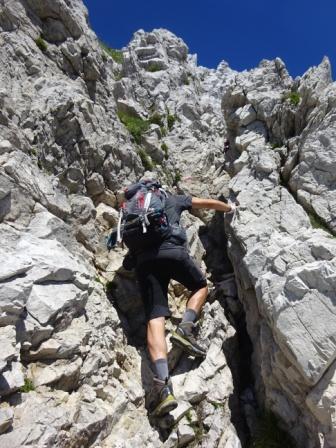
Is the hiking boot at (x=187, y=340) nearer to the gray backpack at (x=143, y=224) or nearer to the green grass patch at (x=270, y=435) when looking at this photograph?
the green grass patch at (x=270, y=435)

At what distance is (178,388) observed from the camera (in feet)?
33.0

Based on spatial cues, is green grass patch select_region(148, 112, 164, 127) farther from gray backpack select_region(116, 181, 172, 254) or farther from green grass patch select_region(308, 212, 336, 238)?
green grass patch select_region(308, 212, 336, 238)

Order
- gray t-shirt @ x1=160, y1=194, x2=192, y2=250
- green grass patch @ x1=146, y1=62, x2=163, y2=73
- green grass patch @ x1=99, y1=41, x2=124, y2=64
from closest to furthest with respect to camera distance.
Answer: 1. gray t-shirt @ x1=160, y1=194, x2=192, y2=250
2. green grass patch @ x1=146, y1=62, x2=163, y2=73
3. green grass patch @ x1=99, y1=41, x2=124, y2=64

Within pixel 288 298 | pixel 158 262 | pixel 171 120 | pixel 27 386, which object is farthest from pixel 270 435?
pixel 171 120

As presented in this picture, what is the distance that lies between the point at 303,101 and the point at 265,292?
A: 1016 centimetres

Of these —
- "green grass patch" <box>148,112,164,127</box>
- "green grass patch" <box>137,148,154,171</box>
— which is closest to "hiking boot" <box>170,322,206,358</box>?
"green grass patch" <box>137,148,154,171</box>

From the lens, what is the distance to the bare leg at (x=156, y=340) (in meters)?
9.75

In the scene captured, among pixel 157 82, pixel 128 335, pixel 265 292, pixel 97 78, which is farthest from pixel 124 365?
pixel 157 82

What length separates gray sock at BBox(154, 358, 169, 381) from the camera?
9.29 m

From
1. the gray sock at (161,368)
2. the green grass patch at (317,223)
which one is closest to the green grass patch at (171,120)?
the green grass patch at (317,223)

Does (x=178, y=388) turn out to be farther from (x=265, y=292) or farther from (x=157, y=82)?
(x=157, y=82)

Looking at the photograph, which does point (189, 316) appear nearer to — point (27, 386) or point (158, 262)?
point (158, 262)

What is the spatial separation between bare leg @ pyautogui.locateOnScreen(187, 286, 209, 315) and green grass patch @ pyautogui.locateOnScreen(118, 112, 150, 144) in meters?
11.3

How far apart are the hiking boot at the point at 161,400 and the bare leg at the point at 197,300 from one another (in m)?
2.50
